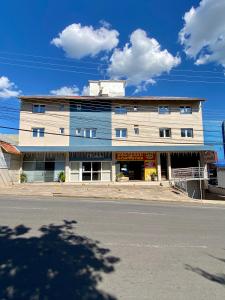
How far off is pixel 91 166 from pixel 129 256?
2443cm

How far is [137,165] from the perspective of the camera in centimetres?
3098

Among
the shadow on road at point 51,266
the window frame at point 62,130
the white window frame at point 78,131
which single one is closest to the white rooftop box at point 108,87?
the white window frame at point 78,131

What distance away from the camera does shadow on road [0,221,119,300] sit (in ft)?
13.0

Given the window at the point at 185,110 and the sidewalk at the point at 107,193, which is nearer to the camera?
the sidewalk at the point at 107,193

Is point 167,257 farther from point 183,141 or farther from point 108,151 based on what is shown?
point 183,141

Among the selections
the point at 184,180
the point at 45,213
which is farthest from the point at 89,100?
the point at 45,213

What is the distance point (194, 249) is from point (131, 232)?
2.03m

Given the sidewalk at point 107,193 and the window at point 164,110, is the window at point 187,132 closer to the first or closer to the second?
the window at point 164,110

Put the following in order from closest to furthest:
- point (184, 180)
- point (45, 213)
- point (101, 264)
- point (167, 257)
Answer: point (101, 264) → point (167, 257) → point (45, 213) → point (184, 180)

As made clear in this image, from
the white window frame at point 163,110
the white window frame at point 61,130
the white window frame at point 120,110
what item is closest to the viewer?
the white window frame at point 61,130

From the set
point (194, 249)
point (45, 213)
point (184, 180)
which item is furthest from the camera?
point (184, 180)

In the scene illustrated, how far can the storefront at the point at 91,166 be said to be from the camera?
29.6m

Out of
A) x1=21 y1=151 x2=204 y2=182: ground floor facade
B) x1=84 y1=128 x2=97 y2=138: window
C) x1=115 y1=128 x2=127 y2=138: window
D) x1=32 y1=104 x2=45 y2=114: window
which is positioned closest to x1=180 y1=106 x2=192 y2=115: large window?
x1=21 y1=151 x2=204 y2=182: ground floor facade

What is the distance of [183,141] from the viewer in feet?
101
